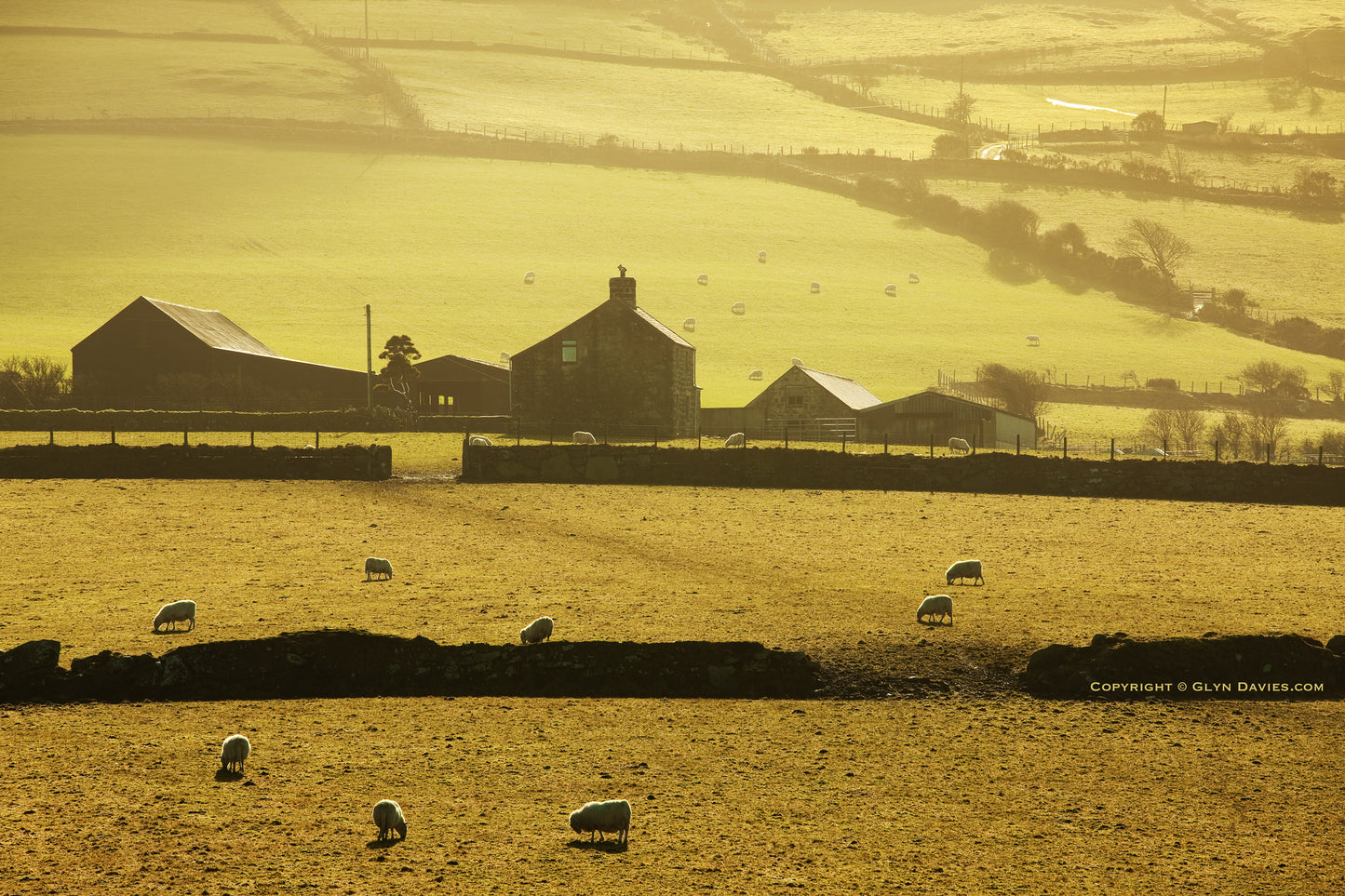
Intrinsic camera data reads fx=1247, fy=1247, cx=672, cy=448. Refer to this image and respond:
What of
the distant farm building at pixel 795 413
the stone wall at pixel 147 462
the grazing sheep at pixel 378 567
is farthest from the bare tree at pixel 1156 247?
the grazing sheep at pixel 378 567

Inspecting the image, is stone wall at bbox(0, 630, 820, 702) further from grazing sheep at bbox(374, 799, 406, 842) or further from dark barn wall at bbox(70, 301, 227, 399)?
dark barn wall at bbox(70, 301, 227, 399)

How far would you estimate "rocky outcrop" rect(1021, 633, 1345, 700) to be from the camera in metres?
18.6

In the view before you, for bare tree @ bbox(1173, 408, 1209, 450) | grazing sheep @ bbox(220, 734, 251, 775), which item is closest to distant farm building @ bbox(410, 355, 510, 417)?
bare tree @ bbox(1173, 408, 1209, 450)

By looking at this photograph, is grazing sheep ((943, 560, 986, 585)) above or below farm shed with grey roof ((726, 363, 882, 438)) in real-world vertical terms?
below

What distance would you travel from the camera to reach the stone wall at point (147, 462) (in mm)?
42406

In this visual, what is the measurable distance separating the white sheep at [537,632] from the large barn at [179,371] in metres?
46.3

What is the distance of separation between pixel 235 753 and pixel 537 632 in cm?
614

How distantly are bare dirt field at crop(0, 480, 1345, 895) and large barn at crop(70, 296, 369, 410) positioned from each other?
1397 inches

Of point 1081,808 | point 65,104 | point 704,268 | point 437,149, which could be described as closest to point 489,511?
point 1081,808

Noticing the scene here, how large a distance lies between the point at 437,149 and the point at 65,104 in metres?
42.1

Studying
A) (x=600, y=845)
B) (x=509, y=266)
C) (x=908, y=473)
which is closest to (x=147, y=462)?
(x=908, y=473)

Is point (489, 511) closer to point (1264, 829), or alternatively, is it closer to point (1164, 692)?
point (1164, 692)

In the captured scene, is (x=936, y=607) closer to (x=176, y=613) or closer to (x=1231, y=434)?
(x=176, y=613)

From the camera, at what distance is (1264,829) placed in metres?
13.9
